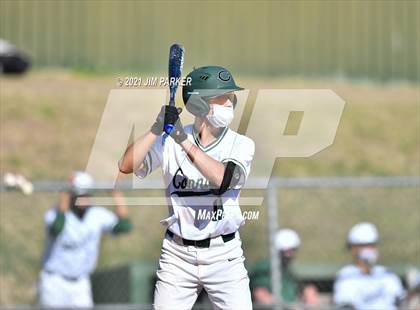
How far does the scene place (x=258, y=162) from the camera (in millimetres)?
12875

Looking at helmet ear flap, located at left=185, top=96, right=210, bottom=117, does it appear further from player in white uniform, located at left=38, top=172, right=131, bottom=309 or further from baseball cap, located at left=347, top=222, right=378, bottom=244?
baseball cap, located at left=347, top=222, right=378, bottom=244

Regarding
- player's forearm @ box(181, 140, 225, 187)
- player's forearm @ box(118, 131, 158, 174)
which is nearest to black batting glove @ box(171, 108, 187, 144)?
Answer: player's forearm @ box(181, 140, 225, 187)

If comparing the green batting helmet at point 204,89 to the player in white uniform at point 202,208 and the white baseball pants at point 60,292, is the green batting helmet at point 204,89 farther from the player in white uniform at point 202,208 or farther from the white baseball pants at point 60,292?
the white baseball pants at point 60,292

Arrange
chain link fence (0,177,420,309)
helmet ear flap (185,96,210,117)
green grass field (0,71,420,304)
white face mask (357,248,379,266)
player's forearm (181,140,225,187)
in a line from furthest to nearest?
green grass field (0,71,420,304) → chain link fence (0,177,420,309) → white face mask (357,248,379,266) → helmet ear flap (185,96,210,117) → player's forearm (181,140,225,187)

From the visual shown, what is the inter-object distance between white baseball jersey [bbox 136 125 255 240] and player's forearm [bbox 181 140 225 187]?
0.54 feet

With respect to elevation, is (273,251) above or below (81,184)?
below

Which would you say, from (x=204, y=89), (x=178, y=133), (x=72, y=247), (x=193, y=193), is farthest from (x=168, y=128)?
(x=72, y=247)

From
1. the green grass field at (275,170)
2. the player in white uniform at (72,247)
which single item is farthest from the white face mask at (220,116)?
the green grass field at (275,170)

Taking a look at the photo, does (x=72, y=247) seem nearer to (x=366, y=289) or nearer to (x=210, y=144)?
(x=366, y=289)

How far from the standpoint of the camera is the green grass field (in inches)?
441

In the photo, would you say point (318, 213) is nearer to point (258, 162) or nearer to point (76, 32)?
point (258, 162)

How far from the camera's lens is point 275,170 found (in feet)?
47.4

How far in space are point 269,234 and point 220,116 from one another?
347cm

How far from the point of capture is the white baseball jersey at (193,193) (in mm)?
5387
